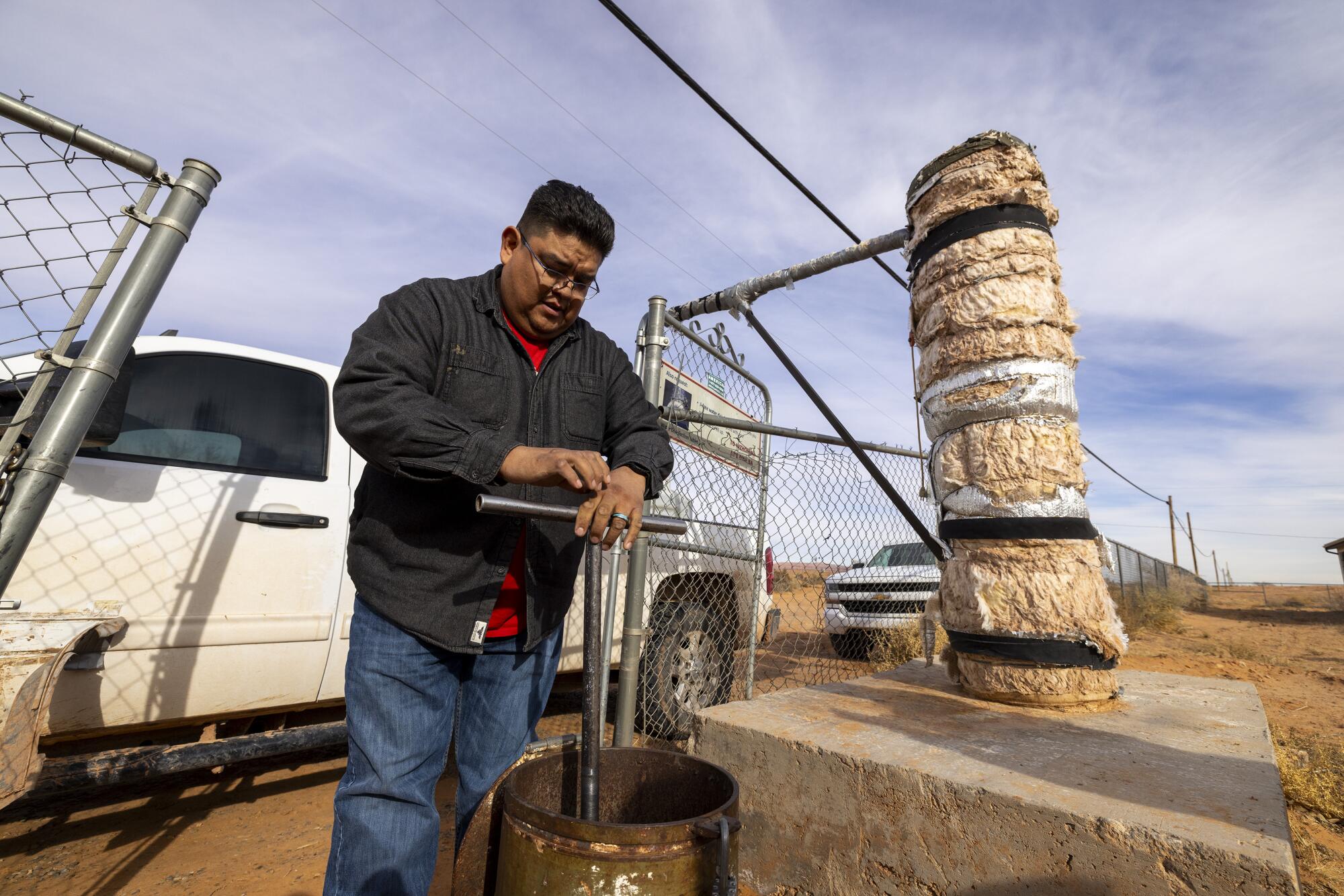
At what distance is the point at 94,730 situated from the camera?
7.88 feet

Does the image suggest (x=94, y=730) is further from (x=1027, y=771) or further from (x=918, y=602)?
(x=918, y=602)

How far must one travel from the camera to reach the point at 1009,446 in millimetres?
2326

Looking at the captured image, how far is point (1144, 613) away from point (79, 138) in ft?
61.9

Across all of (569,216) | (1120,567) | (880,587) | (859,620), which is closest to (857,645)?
(859,620)

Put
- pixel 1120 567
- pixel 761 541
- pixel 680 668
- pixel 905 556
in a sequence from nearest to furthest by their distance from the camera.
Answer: pixel 761 541 < pixel 680 668 < pixel 905 556 < pixel 1120 567

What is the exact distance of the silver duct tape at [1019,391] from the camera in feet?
7.59

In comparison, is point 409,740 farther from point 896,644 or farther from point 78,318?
point 896,644

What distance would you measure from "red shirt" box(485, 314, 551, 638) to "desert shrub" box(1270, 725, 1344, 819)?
3.68 m

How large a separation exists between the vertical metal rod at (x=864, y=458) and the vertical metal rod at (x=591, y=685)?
1706mm

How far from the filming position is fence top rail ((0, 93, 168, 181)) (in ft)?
5.40

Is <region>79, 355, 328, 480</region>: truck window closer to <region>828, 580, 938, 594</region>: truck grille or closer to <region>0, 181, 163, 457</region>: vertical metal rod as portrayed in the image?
<region>0, 181, 163, 457</region>: vertical metal rod

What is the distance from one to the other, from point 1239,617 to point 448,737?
1039 inches

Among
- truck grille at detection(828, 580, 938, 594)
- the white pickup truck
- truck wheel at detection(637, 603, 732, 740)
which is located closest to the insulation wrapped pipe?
the white pickup truck

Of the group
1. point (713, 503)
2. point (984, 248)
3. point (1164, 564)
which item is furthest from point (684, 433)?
point (1164, 564)
